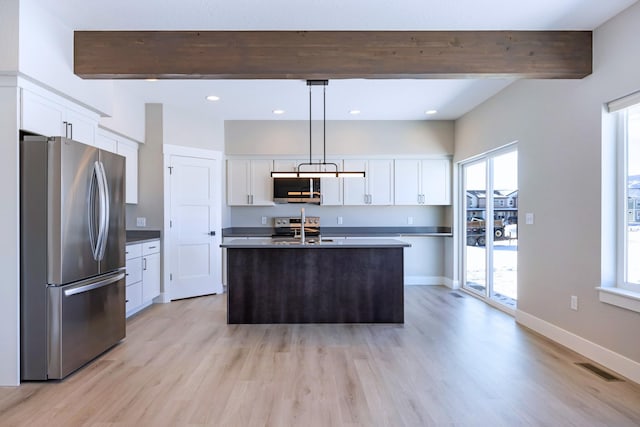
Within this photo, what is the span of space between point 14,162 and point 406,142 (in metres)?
5.00

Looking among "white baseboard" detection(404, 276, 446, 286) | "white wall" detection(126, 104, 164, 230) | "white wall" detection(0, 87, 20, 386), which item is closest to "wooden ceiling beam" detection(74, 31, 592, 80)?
"white wall" detection(0, 87, 20, 386)

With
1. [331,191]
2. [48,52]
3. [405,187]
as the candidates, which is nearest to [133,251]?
[48,52]

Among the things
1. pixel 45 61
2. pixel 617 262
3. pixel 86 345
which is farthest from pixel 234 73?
pixel 617 262

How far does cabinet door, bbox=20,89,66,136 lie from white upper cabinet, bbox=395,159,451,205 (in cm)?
462

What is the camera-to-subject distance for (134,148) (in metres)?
5.10

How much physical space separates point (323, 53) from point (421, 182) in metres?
3.64

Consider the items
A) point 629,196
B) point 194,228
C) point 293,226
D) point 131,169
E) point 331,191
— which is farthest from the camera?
point 293,226

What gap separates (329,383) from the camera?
2.71 meters

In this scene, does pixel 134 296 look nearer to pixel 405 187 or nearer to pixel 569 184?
pixel 405 187

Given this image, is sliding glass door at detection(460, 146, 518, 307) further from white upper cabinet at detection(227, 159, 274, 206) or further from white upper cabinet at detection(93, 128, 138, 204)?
white upper cabinet at detection(93, 128, 138, 204)

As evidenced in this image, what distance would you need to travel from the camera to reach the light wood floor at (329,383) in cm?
227

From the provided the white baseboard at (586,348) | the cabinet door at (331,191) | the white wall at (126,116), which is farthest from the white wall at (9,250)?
the white baseboard at (586,348)

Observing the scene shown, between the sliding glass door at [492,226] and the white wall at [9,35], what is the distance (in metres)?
4.76

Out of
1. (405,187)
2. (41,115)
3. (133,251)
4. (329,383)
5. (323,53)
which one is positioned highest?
(323,53)
